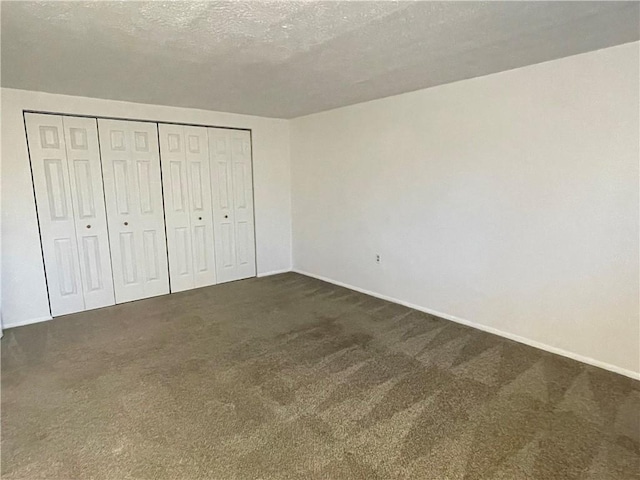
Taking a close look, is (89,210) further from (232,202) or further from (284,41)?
(284,41)

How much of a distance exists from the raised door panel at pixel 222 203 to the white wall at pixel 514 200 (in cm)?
154

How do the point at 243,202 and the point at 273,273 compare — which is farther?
the point at 273,273

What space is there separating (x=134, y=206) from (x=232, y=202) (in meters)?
1.26

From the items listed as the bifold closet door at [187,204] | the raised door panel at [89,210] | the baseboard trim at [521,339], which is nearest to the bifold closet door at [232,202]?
the bifold closet door at [187,204]

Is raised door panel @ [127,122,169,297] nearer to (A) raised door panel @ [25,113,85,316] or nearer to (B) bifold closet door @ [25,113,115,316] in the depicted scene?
(B) bifold closet door @ [25,113,115,316]

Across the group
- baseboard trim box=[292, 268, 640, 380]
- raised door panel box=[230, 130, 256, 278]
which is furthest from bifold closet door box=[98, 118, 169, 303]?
baseboard trim box=[292, 268, 640, 380]

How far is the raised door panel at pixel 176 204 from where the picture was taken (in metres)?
4.38

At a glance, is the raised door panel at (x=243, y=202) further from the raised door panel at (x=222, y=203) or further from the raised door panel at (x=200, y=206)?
the raised door panel at (x=200, y=206)

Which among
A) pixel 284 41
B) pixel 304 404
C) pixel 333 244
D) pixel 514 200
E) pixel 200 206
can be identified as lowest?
pixel 304 404

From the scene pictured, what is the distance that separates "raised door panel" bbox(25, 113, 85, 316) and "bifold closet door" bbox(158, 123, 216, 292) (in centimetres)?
99

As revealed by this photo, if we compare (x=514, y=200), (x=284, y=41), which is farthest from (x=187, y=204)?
(x=514, y=200)

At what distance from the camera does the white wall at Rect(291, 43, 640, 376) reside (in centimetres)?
257

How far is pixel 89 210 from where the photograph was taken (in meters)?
3.93

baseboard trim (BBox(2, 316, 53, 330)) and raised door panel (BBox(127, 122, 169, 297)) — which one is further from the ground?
raised door panel (BBox(127, 122, 169, 297))
